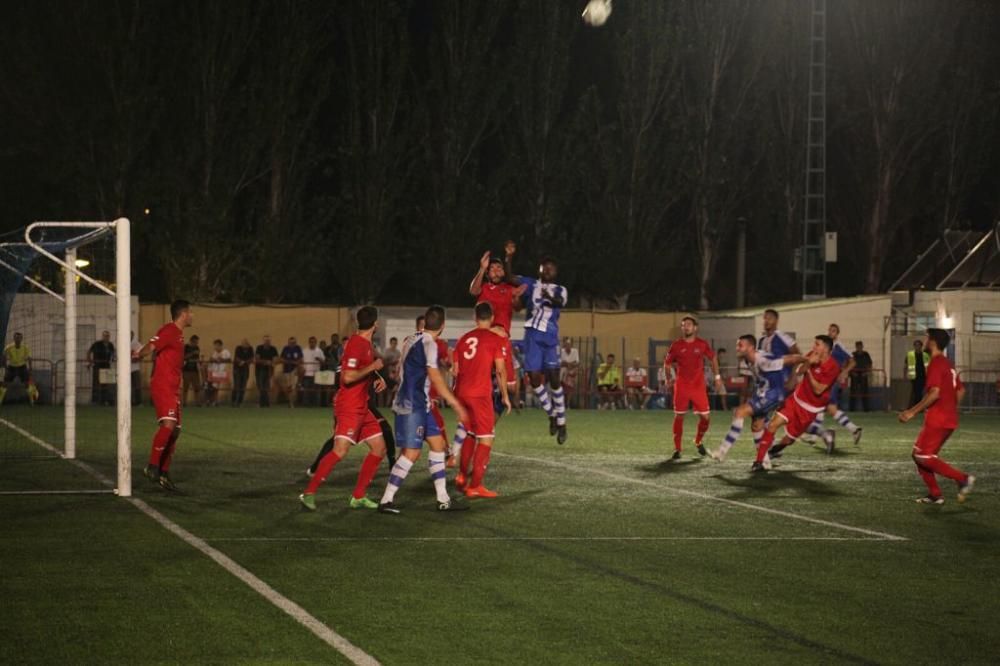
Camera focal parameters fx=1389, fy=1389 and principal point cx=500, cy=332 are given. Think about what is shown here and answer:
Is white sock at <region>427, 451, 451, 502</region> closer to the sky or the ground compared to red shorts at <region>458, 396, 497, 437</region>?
closer to the ground

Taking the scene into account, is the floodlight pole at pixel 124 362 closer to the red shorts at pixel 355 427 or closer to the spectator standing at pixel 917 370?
the red shorts at pixel 355 427

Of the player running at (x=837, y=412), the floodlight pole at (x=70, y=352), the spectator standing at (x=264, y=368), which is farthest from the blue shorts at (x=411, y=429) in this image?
the spectator standing at (x=264, y=368)

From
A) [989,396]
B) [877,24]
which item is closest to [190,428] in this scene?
[989,396]

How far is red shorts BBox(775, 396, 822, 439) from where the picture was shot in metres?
18.4

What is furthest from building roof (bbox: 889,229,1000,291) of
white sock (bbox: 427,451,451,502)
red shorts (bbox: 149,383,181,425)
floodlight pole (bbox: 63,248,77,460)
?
red shorts (bbox: 149,383,181,425)

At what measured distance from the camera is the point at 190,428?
83.6ft

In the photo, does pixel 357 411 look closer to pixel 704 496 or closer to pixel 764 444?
pixel 704 496

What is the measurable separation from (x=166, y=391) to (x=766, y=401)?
27.7ft

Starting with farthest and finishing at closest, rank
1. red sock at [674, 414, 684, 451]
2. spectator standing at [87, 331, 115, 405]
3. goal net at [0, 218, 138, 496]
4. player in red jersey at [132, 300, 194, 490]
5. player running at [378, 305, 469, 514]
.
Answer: spectator standing at [87, 331, 115, 405] → red sock at [674, 414, 684, 451] → player in red jersey at [132, 300, 194, 490] → goal net at [0, 218, 138, 496] → player running at [378, 305, 469, 514]

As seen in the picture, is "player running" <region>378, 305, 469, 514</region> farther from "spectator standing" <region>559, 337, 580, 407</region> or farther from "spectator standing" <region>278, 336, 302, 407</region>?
"spectator standing" <region>559, 337, 580, 407</region>

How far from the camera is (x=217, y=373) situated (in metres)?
35.5

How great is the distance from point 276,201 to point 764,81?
1905 centimetres

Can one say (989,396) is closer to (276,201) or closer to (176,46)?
(276,201)

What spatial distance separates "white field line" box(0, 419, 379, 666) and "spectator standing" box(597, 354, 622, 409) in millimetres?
23186
